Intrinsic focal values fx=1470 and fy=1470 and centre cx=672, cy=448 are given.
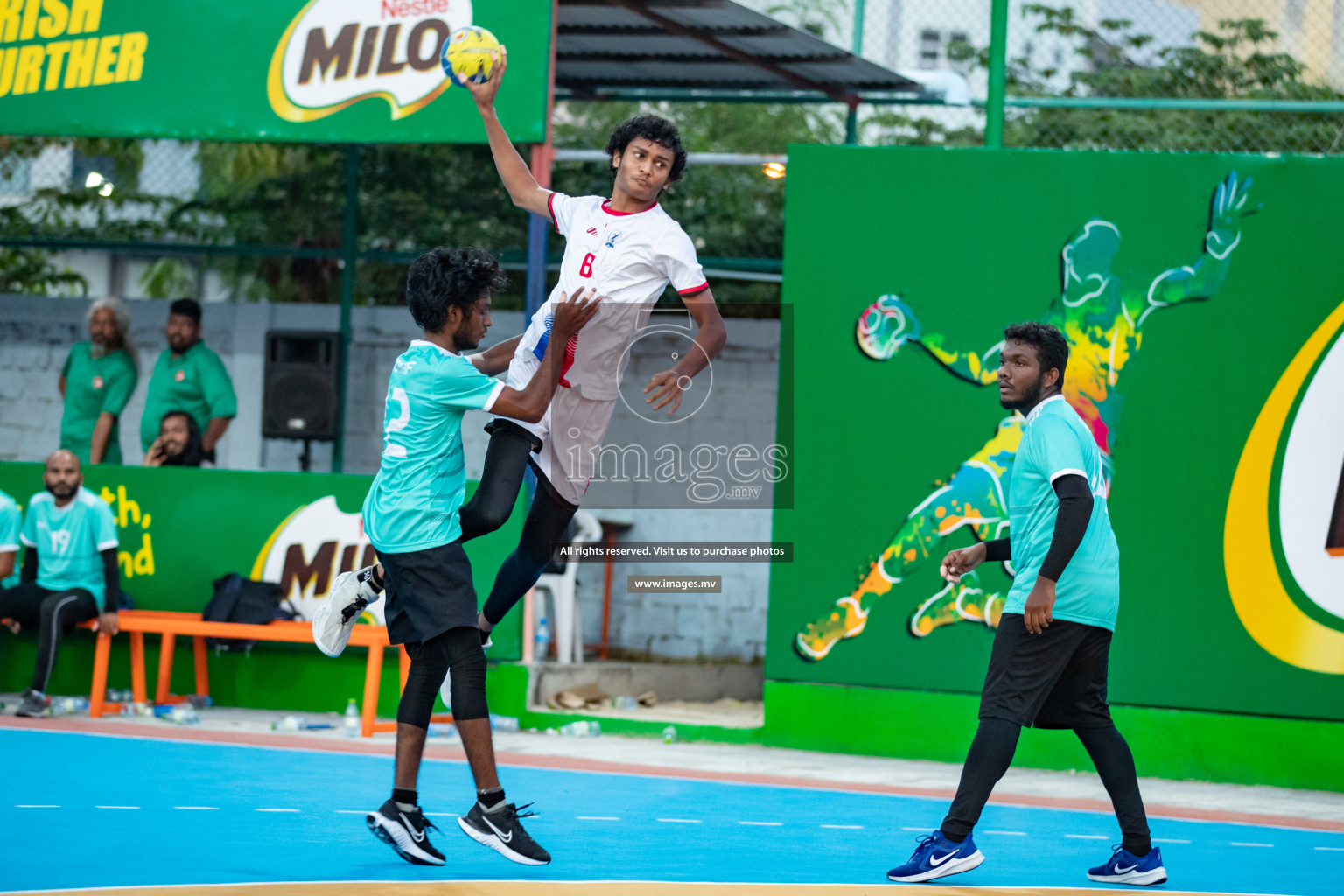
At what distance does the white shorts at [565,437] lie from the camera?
17.7 feet

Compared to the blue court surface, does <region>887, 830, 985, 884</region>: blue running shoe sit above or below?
above

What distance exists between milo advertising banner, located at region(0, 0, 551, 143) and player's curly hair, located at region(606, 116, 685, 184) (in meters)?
3.23

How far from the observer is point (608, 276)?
531cm

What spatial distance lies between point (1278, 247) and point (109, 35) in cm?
701

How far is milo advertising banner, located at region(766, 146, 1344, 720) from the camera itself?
7.90 m

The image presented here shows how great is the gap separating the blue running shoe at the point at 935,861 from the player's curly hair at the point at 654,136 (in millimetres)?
2552

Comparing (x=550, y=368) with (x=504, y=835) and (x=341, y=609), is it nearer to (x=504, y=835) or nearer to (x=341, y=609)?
(x=341, y=609)

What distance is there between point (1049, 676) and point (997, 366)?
3.25 m

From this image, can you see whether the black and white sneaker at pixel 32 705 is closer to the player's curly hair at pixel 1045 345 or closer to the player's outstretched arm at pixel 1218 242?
the player's curly hair at pixel 1045 345

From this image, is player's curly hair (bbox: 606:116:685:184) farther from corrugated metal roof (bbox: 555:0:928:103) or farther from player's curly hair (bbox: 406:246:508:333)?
corrugated metal roof (bbox: 555:0:928:103)

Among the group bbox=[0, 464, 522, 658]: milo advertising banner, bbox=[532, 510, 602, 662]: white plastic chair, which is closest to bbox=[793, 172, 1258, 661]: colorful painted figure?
bbox=[532, 510, 602, 662]: white plastic chair

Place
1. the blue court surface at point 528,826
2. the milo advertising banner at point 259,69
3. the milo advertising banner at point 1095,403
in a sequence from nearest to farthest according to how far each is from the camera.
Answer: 1. the blue court surface at point 528,826
2. the milo advertising banner at point 1095,403
3. the milo advertising banner at point 259,69

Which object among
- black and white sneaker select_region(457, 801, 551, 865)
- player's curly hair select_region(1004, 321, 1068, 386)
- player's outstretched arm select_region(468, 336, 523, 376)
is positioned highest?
player's curly hair select_region(1004, 321, 1068, 386)

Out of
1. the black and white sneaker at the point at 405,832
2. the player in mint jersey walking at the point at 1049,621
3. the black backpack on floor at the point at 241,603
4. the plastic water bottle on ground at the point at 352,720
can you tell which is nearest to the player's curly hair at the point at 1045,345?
the player in mint jersey walking at the point at 1049,621
